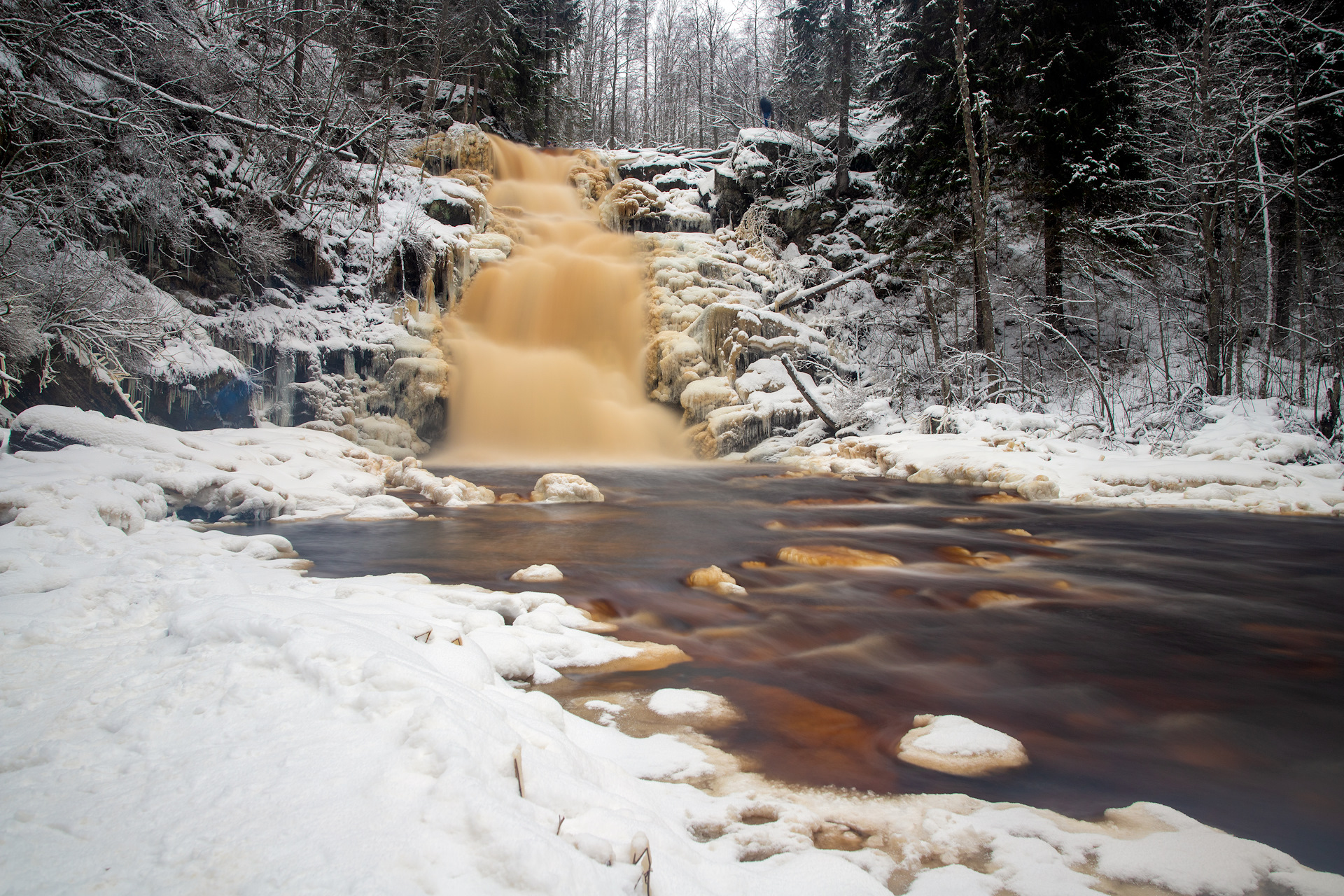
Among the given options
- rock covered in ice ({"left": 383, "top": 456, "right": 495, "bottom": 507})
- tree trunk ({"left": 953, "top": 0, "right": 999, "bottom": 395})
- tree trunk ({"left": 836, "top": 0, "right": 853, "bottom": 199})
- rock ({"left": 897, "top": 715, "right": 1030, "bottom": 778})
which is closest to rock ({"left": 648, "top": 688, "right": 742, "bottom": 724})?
rock ({"left": 897, "top": 715, "right": 1030, "bottom": 778})

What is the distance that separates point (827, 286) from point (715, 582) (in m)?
12.5

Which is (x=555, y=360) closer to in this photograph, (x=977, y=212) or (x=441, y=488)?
(x=441, y=488)

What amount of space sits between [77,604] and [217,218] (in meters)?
10.7

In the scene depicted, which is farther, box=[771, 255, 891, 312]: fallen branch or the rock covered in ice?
box=[771, 255, 891, 312]: fallen branch

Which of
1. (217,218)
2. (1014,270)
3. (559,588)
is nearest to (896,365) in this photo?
(1014,270)

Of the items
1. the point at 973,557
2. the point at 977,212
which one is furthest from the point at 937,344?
the point at 973,557

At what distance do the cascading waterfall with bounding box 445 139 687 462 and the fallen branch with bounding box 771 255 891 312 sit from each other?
3347 mm

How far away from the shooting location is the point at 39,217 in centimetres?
688

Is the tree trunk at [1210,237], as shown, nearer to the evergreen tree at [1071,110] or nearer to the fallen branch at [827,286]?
the evergreen tree at [1071,110]

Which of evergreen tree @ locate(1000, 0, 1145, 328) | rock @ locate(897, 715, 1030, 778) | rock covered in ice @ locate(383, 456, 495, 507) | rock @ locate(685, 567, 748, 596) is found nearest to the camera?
rock @ locate(897, 715, 1030, 778)

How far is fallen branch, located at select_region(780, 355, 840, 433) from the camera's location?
38.7 ft

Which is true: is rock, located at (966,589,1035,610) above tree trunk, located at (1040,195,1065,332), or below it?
below

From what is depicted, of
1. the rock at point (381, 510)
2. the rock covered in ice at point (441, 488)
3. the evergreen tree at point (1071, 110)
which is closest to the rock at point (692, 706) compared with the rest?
the rock at point (381, 510)

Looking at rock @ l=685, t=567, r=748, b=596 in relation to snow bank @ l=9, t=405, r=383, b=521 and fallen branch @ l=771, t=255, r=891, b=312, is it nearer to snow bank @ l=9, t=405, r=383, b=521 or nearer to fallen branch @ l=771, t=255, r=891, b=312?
snow bank @ l=9, t=405, r=383, b=521
